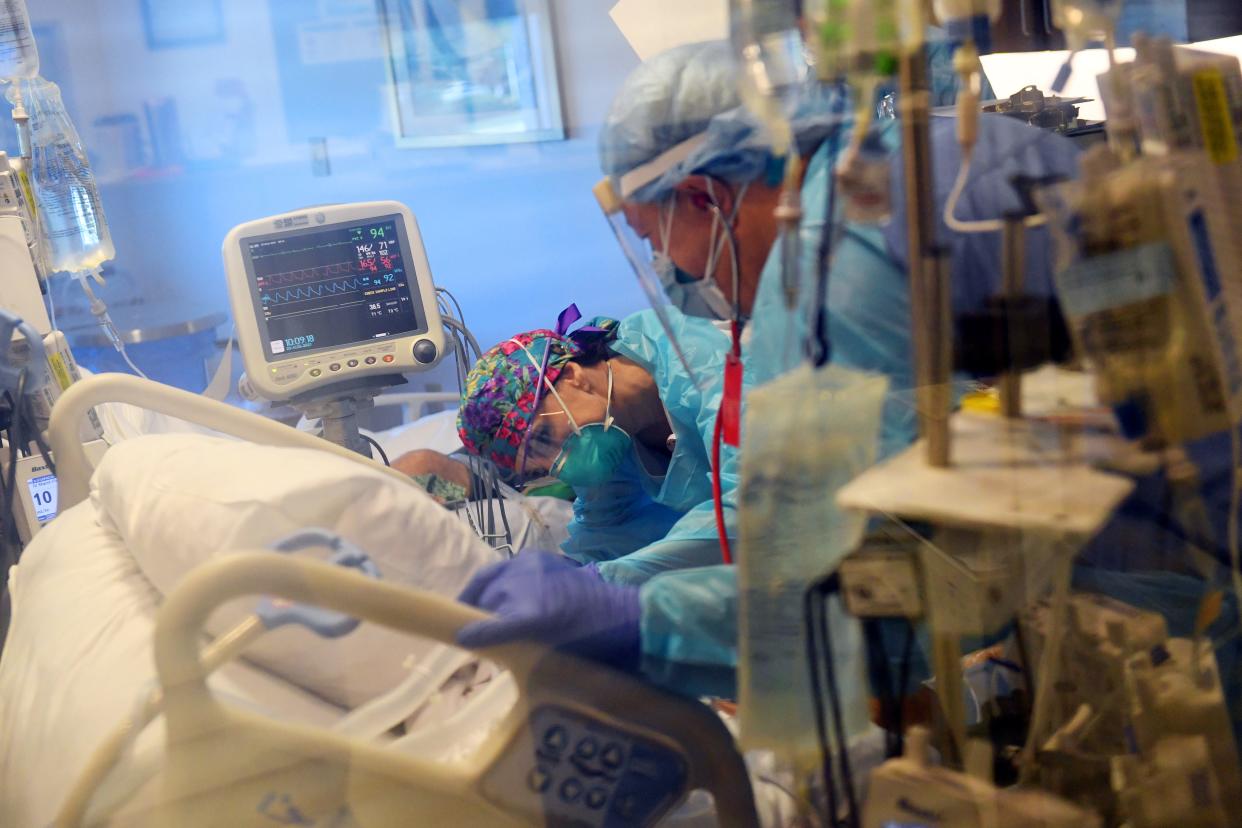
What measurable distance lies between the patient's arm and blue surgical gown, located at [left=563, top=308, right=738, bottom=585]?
174 mm

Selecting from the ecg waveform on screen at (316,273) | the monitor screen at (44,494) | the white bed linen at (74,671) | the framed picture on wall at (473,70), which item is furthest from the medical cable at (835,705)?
the monitor screen at (44,494)

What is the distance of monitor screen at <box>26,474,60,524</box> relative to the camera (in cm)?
153

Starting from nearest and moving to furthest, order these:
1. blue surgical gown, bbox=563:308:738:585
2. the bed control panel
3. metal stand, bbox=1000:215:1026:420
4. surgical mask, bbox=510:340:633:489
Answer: metal stand, bbox=1000:215:1026:420, the bed control panel, blue surgical gown, bbox=563:308:738:585, surgical mask, bbox=510:340:633:489

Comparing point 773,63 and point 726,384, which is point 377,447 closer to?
point 726,384

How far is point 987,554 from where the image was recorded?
0.73m

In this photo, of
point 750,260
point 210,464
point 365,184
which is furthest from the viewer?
point 365,184

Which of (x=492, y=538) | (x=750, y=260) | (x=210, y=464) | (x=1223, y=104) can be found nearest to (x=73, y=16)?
(x=210, y=464)

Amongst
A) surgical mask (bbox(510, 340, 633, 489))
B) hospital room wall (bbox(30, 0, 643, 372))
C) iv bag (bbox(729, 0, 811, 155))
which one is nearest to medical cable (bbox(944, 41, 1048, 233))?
iv bag (bbox(729, 0, 811, 155))

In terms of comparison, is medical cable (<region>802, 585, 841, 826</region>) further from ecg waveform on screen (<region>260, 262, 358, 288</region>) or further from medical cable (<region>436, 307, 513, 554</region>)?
ecg waveform on screen (<region>260, 262, 358, 288</region>)

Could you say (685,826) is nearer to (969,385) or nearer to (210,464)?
(969,385)

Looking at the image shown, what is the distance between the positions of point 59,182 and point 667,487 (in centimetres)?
118

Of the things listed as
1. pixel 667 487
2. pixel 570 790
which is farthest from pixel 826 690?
pixel 667 487

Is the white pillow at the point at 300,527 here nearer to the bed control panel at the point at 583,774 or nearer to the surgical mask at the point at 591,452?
the bed control panel at the point at 583,774

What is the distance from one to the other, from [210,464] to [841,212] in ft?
2.42
